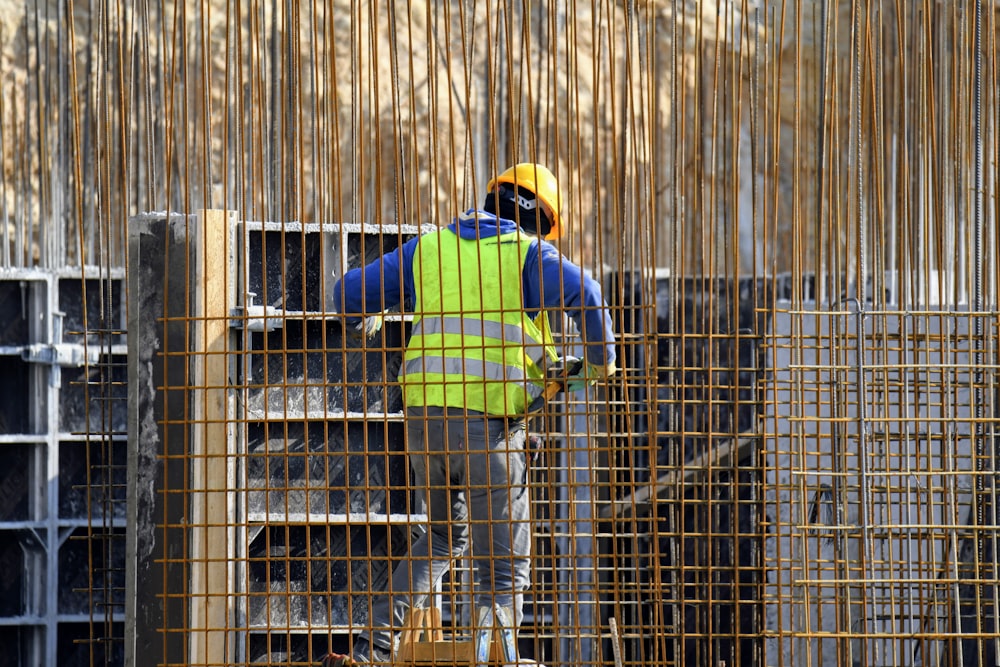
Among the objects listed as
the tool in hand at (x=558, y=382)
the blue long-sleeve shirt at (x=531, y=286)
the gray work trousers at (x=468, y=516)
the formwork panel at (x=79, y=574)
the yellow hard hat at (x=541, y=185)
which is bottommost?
the formwork panel at (x=79, y=574)

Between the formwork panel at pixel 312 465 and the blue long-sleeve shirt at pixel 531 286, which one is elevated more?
the blue long-sleeve shirt at pixel 531 286

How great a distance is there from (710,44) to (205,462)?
34.1ft

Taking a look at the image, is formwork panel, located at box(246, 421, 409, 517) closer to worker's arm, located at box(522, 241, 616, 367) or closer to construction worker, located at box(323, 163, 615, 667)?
construction worker, located at box(323, 163, 615, 667)

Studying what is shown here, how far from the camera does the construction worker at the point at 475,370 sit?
5.92 meters

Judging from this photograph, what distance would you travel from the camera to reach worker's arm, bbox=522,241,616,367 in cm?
583

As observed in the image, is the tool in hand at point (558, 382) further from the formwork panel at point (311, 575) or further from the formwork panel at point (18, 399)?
the formwork panel at point (18, 399)

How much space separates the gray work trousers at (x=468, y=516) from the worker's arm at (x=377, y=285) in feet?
1.66

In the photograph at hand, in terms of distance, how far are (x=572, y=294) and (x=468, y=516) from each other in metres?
1.04

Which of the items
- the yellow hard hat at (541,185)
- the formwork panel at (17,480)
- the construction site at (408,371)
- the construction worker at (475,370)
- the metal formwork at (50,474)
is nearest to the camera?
the construction site at (408,371)

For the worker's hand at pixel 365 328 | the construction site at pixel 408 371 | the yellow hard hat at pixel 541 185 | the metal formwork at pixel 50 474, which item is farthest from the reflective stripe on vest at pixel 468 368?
the metal formwork at pixel 50 474

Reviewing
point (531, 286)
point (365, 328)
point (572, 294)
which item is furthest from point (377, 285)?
point (572, 294)

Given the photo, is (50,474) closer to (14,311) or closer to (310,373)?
(14,311)

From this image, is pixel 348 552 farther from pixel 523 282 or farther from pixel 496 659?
pixel 523 282

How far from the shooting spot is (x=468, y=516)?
606 cm
